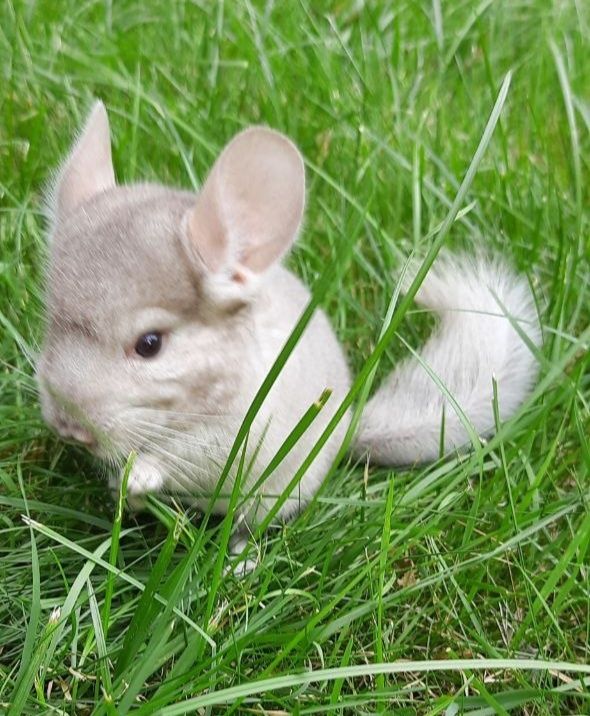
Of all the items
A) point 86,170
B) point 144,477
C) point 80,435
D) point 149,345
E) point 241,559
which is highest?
point 86,170

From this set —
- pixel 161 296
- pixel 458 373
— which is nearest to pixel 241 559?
pixel 161 296

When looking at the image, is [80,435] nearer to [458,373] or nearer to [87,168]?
[87,168]

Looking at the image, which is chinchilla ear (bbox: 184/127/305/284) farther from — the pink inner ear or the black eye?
the pink inner ear

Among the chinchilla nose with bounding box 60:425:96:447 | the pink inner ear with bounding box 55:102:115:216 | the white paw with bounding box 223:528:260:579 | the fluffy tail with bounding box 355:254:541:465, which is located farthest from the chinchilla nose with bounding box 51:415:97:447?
the fluffy tail with bounding box 355:254:541:465

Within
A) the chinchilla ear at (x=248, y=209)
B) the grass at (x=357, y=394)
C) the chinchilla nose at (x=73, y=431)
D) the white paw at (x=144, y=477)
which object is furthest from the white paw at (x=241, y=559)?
the chinchilla ear at (x=248, y=209)

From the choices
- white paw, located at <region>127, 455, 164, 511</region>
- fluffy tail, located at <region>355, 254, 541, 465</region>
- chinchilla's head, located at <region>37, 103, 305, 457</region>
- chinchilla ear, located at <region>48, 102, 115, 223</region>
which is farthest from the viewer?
fluffy tail, located at <region>355, 254, 541, 465</region>

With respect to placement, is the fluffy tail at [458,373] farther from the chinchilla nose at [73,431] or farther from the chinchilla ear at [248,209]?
the chinchilla nose at [73,431]

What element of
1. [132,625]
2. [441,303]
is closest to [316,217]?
[441,303]
